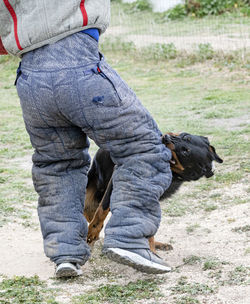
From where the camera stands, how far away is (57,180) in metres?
3.81

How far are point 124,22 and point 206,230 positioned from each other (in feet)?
41.3

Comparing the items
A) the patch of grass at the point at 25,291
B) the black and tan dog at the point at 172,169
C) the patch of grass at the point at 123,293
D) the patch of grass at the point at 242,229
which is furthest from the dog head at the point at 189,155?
the patch of grass at the point at 25,291

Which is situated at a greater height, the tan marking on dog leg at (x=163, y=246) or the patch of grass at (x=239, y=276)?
the patch of grass at (x=239, y=276)

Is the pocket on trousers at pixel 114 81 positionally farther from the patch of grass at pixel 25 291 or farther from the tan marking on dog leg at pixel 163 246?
the tan marking on dog leg at pixel 163 246

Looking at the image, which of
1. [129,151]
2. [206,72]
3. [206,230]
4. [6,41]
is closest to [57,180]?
[129,151]

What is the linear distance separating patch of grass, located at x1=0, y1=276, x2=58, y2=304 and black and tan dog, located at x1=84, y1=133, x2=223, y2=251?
31.0 inches

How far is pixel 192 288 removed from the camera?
11.6 ft

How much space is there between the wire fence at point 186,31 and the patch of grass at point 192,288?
28.3 ft

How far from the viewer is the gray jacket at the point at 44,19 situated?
3367 millimetres

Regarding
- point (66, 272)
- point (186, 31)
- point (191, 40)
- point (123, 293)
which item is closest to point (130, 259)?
point (123, 293)

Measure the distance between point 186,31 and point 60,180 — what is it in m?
11.4

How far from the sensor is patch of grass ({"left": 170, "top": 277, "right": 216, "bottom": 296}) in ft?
11.4

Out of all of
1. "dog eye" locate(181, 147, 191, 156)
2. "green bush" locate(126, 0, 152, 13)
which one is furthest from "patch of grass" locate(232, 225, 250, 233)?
"green bush" locate(126, 0, 152, 13)

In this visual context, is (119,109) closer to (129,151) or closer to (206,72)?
(129,151)
